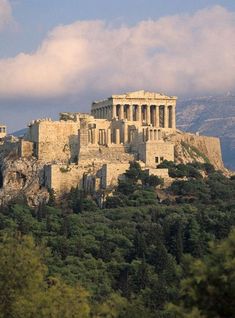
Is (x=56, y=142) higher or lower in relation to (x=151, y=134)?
lower

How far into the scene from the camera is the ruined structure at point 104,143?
3920 inches

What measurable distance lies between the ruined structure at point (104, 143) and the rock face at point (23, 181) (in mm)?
456

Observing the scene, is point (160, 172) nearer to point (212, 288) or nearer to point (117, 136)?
point (117, 136)

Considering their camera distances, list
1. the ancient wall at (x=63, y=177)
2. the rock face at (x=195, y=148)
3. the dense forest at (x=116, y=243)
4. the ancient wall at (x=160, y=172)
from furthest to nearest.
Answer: the rock face at (x=195, y=148), the ancient wall at (x=160, y=172), the ancient wall at (x=63, y=177), the dense forest at (x=116, y=243)

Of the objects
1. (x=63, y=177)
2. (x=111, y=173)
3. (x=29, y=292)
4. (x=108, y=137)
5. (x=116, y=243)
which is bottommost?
(x=29, y=292)

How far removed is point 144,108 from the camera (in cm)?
11325

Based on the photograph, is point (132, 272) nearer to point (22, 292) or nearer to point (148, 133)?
point (148, 133)

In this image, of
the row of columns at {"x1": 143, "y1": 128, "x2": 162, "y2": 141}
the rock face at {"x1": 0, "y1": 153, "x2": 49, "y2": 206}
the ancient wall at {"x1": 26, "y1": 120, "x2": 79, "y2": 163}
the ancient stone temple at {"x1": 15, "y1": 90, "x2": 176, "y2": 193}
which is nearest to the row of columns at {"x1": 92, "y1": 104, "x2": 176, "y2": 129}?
the ancient stone temple at {"x1": 15, "y1": 90, "x2": 176, "y2": 193}

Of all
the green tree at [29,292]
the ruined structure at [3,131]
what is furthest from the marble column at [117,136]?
the green tree at [29,292]

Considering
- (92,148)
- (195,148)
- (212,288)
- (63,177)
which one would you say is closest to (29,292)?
(212,288)

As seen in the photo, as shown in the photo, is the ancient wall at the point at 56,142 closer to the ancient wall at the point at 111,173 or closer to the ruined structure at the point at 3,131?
the ancient wall at the point at 111,173

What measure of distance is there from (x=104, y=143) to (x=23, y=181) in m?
8.71

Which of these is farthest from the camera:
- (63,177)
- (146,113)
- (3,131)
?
(3,131)

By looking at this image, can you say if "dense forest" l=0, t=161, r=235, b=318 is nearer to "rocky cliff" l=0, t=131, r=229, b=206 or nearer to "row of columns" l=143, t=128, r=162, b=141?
"rocky cliff" l=0, t=131, r=229, b=206
